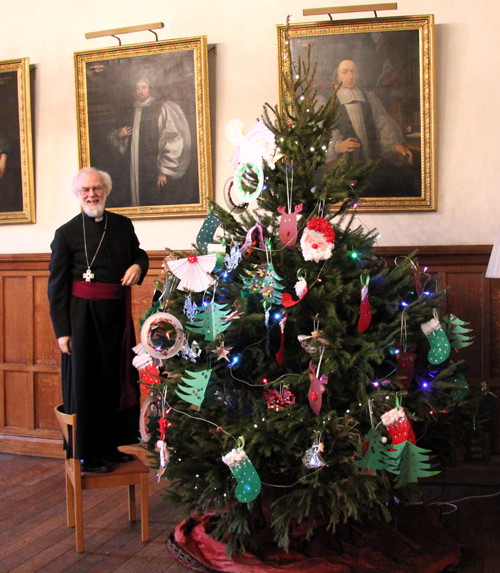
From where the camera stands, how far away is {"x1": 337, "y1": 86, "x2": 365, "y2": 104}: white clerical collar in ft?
14.2

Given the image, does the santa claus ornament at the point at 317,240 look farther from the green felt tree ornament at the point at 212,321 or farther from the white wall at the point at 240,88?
the white wall at the point at 240,88

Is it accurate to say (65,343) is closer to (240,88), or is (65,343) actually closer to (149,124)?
(149,124)

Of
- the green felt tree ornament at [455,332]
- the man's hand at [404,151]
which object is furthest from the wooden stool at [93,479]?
the man's hand at [404,151]

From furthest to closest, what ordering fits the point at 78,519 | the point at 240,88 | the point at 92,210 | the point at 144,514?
1. the point at 240,88
2. the point at 92,210
3. the point at 144,514
4. the point at 78,519

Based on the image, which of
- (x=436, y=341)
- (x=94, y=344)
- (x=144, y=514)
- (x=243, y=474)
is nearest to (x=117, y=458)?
(x=144, y=514)

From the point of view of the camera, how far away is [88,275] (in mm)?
3703

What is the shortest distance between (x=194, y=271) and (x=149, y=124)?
201cm

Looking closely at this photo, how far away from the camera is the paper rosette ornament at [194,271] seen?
3.06 m

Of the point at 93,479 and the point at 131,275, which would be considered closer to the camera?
the point at 93,479

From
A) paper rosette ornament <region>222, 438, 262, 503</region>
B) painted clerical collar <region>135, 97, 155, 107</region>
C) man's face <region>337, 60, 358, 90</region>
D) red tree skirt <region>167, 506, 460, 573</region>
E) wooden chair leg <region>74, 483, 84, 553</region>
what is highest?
man's face <region>337, 60, 358, 90</region>

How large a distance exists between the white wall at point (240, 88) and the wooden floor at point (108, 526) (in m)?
1.57

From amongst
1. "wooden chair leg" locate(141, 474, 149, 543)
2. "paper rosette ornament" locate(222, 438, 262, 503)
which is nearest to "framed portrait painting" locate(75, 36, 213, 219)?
"wooden chair leg" locate(141, 474, 149, 543)

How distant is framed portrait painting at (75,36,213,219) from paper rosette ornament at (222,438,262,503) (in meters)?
2.21

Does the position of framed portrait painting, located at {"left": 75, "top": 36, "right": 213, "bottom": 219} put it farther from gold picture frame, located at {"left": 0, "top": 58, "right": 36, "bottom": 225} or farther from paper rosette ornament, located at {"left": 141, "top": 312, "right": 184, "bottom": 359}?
paper rosette ornament, located at {"left": 141, "top": 312, "right": 184, "bottom": 359}
